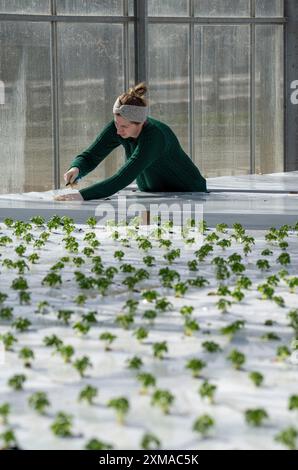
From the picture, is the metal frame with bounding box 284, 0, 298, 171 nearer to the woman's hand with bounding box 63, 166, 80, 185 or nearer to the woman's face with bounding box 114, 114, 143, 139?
the woman's face with bounding box 114, 114, 143, 139

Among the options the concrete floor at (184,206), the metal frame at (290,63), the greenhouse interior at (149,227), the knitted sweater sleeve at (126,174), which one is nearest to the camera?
the greenhouse interior at (149,227)

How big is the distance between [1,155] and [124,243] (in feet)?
17.6

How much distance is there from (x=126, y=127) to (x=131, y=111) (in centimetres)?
19

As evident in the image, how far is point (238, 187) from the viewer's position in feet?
41.1

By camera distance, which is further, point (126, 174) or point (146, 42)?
point (146, 42)

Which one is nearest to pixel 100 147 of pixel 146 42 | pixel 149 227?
pixel 149 227

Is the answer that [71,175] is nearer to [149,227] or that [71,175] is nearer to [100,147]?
[100,147]

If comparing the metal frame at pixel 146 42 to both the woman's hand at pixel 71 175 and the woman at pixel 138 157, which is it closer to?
the woman at pixel 138 157

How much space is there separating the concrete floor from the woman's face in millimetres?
669

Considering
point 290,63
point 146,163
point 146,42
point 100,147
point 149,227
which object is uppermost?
point 146,42

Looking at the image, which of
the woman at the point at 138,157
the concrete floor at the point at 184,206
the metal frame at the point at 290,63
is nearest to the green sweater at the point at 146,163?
the woman at the point at 138,157

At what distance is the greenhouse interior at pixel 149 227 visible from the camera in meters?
4.18

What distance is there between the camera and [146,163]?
994cm
